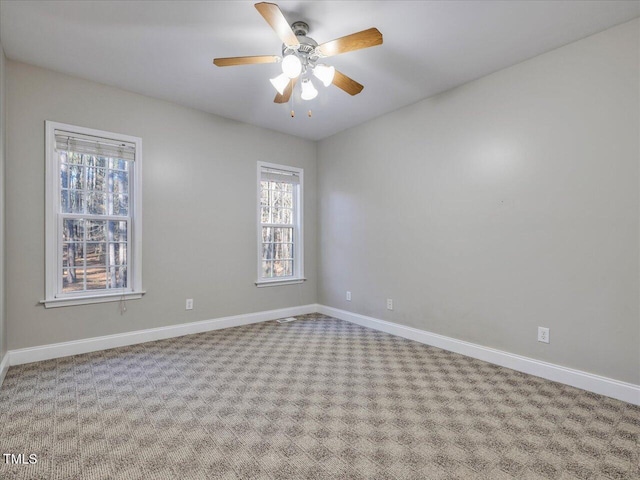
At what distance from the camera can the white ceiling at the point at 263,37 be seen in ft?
7.43

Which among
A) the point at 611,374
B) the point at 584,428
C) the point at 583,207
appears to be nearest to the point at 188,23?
the point at 583,207

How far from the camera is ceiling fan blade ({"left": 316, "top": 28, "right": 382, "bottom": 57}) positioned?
2.02 metres

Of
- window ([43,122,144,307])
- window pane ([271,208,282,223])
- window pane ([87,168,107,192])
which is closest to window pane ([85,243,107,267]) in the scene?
window ([43,122,144,307])

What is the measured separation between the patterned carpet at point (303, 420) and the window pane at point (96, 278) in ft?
2.26

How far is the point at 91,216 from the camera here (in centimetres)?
336

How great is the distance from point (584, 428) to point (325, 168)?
406cm

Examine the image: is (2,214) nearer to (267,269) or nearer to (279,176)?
(267,269)

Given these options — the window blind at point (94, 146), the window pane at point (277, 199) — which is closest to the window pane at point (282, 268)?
the window pane at point (277, 199)

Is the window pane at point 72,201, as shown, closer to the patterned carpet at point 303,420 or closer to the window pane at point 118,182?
the window pane at point 118,182

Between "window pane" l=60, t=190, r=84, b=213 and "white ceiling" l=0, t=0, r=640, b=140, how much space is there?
1133 mm

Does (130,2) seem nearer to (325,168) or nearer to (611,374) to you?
(325,168)

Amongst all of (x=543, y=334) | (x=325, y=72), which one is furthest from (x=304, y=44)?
(x=543, y=334)

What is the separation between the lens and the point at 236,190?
14.4 feet

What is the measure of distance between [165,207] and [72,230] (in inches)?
35.3
